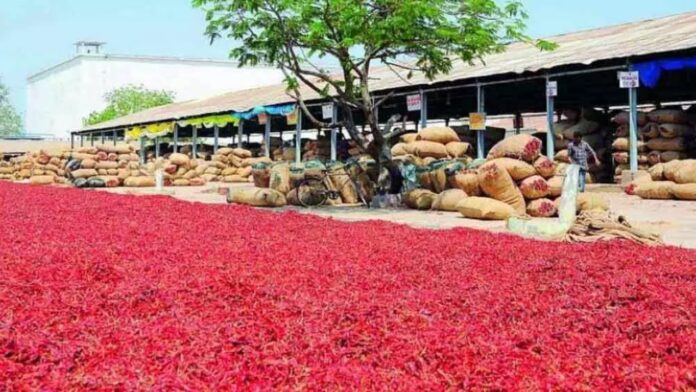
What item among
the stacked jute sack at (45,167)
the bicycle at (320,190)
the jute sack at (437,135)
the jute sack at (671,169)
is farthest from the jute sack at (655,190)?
the stacked jute sack at (45,167)

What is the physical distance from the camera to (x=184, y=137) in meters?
41.8

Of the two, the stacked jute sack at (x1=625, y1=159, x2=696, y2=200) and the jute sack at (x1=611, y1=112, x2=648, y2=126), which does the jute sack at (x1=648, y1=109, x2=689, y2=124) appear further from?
the stacked jute sack at (x1=625, y1=159, x2=696, y2=200)

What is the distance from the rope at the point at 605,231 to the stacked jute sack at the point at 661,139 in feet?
28.1

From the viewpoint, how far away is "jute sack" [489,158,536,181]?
33.2ft

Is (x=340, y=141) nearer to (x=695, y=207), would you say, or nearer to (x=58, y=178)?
(x=58, y=178)

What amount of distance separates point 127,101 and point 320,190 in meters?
45.0

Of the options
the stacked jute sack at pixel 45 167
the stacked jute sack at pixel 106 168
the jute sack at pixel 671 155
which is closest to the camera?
the jute sack at pixel 671 155

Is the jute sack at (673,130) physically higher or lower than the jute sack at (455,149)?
higher

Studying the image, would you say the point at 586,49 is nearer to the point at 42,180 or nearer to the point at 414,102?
the point at 414,102

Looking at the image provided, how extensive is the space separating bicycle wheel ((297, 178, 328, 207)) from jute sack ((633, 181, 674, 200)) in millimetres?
5577

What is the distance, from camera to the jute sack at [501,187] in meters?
9.95

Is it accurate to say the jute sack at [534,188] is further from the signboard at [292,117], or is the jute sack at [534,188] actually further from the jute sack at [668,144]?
the signboard at [292,117]

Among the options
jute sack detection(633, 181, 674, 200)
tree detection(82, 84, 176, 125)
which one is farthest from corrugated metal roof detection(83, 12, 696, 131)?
tree detection(82, 84, 176, 125)

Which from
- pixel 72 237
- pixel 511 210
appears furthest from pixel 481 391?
pixel 511 210
